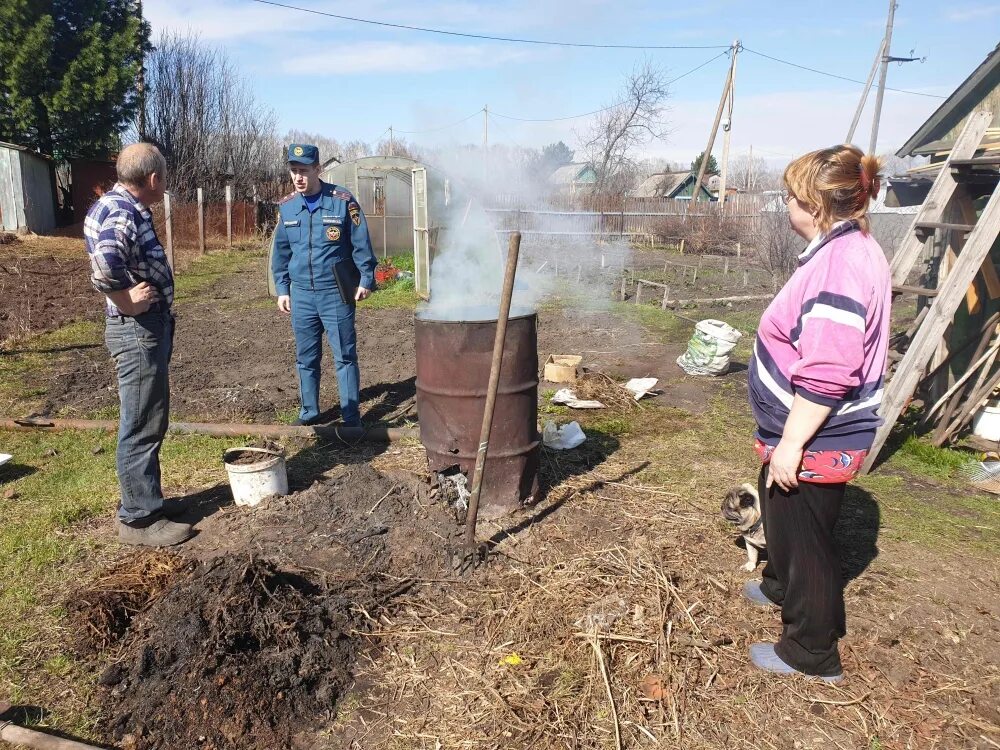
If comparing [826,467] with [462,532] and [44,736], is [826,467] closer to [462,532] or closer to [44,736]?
[462,532]

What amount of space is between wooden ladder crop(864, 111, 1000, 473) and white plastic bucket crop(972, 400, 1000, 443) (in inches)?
29.6

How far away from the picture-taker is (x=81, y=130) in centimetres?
2333

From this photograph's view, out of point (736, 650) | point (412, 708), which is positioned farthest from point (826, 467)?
point (412, 708)

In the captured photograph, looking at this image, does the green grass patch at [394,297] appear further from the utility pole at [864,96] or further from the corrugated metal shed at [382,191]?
the utility pole at [864,96]

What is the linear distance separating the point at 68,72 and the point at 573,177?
3444 cm

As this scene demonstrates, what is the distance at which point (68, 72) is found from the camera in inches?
875

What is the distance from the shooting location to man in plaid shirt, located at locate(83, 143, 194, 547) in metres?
3.36

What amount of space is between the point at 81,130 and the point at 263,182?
7314 millimetres

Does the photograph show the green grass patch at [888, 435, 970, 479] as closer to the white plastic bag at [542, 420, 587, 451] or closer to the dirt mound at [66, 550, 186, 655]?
the white plastic bag at [542, 420, 587, 451]

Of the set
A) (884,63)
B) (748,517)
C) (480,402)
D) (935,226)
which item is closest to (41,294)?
(480,402)

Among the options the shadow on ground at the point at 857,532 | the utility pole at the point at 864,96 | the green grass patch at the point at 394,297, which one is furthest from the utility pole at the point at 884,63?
the shadow on ground at the point at 857,532

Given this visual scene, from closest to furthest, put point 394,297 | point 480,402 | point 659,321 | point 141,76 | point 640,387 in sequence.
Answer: point 480,402 → point 640,387 → point 659,321 → point 394,297 → point 141,76

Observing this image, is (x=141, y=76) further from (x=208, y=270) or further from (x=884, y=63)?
(x=884, y=63)

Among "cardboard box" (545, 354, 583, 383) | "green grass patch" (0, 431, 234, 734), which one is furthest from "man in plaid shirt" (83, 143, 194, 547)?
"cardboard box" (545, 354, 583, 383)
